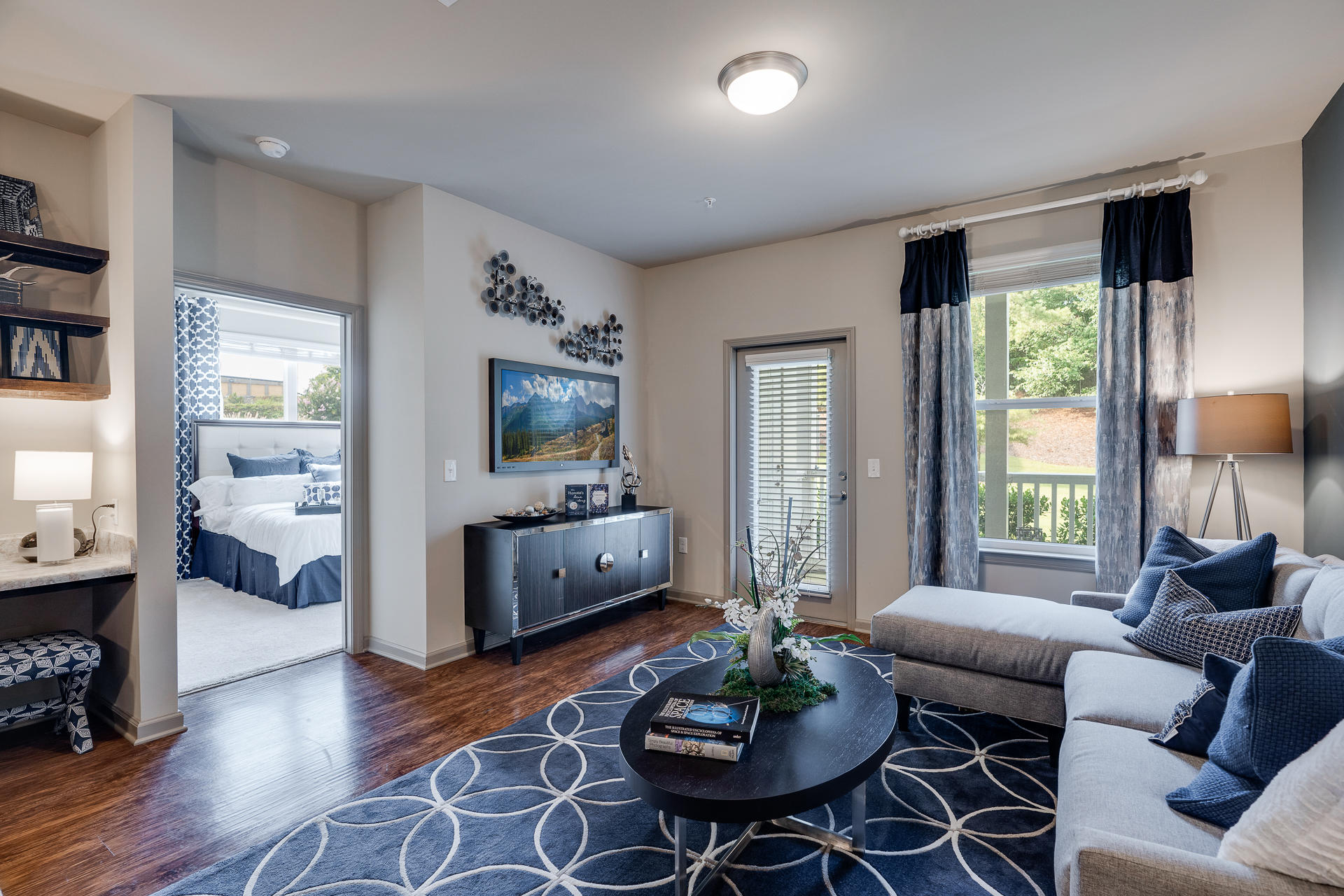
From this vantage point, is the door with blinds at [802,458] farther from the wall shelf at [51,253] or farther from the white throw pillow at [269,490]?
the white throw pillow at [269,490]

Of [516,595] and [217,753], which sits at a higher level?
[516,595]

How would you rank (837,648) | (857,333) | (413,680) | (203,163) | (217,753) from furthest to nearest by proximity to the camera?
1. (857,333)
2. (837,648)
3. (413,680)
4. (203,163)
5. (217,753)

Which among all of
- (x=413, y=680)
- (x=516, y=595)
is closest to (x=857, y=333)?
(x=516, y=595)

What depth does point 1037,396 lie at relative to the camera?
3676 millimetres

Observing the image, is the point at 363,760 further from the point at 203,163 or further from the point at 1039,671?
the point at 203,163

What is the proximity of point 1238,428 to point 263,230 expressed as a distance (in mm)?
4673

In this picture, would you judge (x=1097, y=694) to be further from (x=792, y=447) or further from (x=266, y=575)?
(x=266, y=575)

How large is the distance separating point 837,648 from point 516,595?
6.18 feet

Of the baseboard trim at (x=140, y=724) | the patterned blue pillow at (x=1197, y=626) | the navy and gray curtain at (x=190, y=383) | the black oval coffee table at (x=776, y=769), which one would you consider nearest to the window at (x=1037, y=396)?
the patterned blue pillow at (x=1197, y=626)

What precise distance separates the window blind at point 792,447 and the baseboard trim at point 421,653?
203cm

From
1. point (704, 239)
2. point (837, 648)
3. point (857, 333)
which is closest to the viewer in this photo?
point (837, 648)

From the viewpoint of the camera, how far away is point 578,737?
8.61 ft

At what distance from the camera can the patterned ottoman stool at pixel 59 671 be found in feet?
7.88

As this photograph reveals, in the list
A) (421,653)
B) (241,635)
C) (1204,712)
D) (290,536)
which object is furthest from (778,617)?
(290,536)
